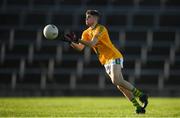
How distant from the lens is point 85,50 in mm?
22484

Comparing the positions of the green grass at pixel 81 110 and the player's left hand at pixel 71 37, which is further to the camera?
the player's left hand at pixel 71 37

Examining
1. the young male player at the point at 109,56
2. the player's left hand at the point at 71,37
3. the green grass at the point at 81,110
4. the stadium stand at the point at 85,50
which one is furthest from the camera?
the stadium stand at the point at 85,50

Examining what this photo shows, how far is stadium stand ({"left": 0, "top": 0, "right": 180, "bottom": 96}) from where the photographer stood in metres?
22.1

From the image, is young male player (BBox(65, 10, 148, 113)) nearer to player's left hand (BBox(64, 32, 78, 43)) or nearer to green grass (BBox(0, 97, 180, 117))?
player's left hand (BBox(64, 32, 78, 43))

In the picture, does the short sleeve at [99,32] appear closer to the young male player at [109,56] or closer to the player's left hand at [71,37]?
the young male player at [109,56]

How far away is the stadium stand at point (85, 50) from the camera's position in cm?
2211

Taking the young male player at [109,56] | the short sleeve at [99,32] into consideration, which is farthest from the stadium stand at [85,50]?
the short sleeve at [99,32]

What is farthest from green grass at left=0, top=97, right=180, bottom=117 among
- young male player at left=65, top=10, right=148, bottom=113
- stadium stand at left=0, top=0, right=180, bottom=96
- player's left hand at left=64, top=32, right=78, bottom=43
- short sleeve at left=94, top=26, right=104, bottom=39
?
stadium stand at left=0, top=0, right=180, bottom=96

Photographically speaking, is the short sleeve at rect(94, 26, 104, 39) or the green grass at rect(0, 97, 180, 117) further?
the short sleeve at rect(94, 26, 104, 39)

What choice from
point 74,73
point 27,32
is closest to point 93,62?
point 74,73

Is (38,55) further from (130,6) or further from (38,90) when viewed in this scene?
(130,6)

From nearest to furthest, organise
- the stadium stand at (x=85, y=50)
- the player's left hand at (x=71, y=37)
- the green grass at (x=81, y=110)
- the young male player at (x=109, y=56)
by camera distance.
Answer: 1. the green grass at (x=81, y=110)
2. the player's left hand at (x=71, y=37)
3. the young male player at (x=109, y=56)
4. the stadium stand at (x=85, y=50)

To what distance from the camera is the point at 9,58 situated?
22.2 metres

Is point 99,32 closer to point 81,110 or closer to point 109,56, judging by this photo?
point 109,56
